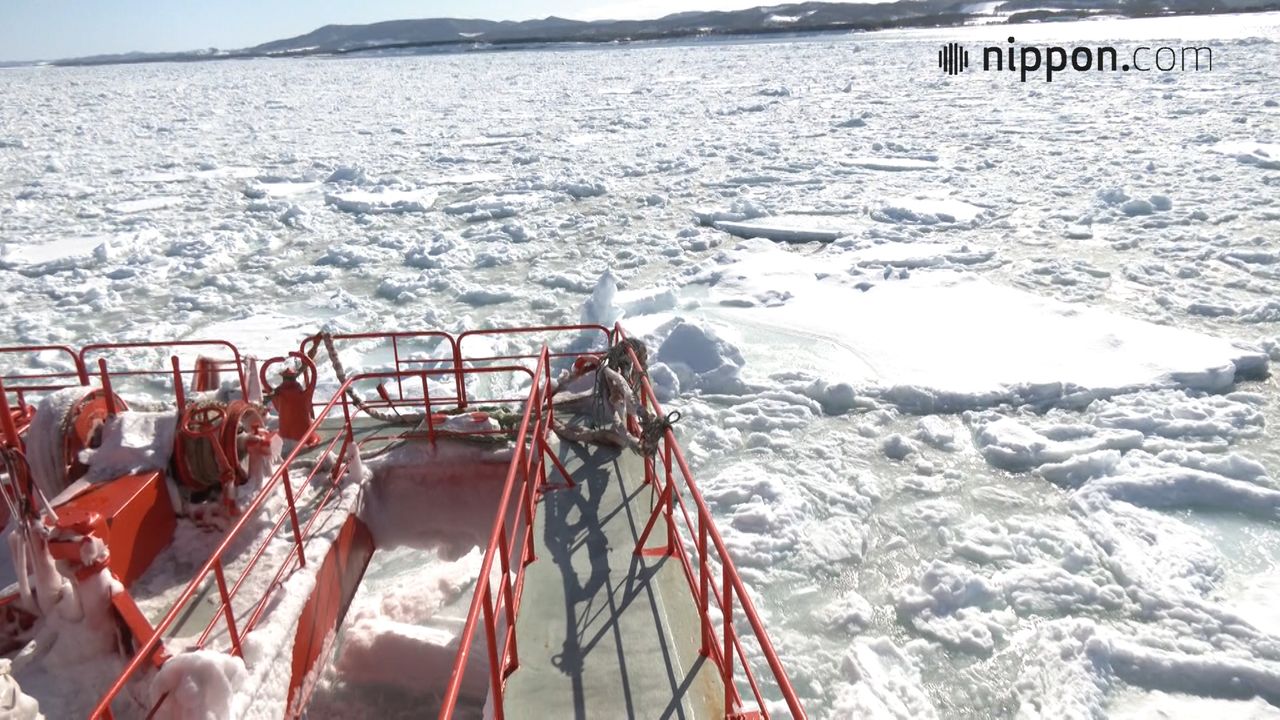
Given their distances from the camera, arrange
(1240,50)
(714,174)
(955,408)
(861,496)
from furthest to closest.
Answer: (1240,50)
(714,174)
(955,408)
(861,496)

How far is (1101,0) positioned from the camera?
Answer: 305ft


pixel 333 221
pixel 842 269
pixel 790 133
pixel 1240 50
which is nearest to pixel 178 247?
pixel 333 221

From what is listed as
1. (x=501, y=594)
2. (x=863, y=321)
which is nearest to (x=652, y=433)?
(x=501, y=594)

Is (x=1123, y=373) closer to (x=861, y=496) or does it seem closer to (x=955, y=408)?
(x=955, y=408)

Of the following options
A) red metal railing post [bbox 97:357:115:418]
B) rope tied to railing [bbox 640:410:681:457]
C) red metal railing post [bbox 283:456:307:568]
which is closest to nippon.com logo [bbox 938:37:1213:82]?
rope tied to railing [bbox 640:410:681:457]

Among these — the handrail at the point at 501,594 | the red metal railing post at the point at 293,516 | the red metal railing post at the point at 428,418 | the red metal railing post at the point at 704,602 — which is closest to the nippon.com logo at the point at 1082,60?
the red metal railing post at the point at 428,418

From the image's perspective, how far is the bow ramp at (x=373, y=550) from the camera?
9.03 feet

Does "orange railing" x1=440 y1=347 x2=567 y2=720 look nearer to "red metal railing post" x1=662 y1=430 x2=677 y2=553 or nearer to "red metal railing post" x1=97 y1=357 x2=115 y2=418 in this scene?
"red metal railing post" x1=662 y1=430 x2=677 y2=553

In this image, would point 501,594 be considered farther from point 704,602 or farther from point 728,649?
point 728,649

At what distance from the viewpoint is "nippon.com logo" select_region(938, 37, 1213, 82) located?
2839cm

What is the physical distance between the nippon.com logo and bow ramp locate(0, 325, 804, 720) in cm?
2841

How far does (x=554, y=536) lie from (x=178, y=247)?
9.61 meters

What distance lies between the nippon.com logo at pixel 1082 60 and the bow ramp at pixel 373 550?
28415 millimetres

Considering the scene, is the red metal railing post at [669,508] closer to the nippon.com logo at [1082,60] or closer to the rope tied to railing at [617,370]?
the rope tied to railing at [617,370]
